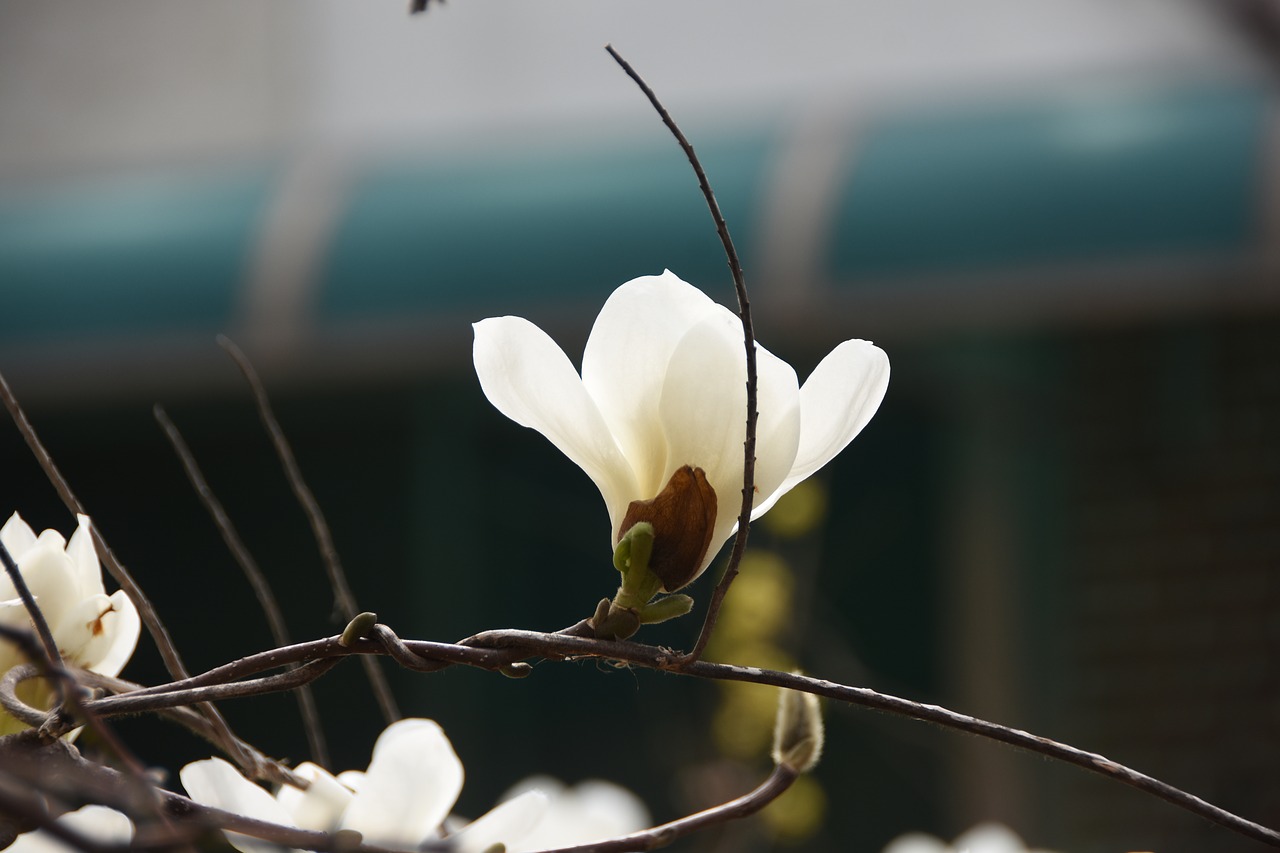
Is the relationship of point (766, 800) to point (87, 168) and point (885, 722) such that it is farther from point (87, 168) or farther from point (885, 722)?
point (87, 168)

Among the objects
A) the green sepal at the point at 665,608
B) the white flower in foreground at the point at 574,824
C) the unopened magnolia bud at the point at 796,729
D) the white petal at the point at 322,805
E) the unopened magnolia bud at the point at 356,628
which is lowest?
the white flower in foreground at the point at 574,824

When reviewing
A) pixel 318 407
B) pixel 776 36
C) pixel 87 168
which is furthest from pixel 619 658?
pixel 87 168

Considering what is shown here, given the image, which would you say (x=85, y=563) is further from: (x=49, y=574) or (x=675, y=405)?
(x=675, y=405)

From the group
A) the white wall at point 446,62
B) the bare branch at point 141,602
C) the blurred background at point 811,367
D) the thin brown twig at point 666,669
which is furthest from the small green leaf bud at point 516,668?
the white wall at point 446,62

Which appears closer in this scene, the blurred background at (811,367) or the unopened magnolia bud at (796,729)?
the unopened magnolia bud at (796,729)

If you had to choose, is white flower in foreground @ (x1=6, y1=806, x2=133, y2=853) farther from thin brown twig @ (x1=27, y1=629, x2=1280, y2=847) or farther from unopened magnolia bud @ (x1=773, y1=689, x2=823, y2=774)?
unopened magnolia bud @ (x1=773, y1=689, x2=823, y2=774)

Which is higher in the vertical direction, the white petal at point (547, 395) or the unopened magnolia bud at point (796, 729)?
the white petal at point (547, 395)

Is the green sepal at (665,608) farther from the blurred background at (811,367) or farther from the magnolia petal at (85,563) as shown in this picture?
the blurred background at (811,367)

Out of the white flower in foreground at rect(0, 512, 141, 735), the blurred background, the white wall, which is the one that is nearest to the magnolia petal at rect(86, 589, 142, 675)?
the white flower in foreground at rect(0, 512, 141, 735)

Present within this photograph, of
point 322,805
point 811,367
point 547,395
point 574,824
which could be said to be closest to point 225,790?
point 322,805
